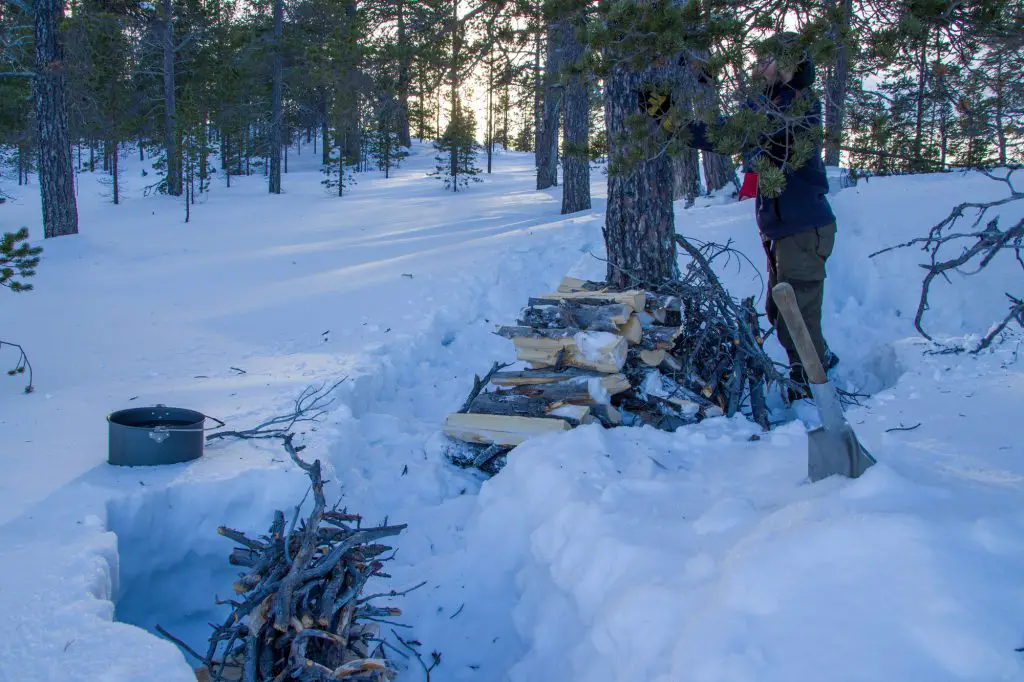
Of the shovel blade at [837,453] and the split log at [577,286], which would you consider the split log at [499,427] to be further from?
the shovel blade at [837,453]

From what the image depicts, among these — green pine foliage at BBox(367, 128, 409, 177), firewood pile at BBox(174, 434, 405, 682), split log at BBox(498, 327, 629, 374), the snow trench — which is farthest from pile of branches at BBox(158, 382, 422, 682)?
green pine foliage at BBox(367, 128, 409, 177)

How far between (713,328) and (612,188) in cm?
127

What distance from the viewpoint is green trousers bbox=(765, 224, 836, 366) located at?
4.25m

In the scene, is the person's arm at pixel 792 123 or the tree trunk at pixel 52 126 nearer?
the person's arm at pixel 792 123

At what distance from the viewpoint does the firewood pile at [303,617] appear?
2.18 metres

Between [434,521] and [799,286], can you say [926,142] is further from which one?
[434,521]

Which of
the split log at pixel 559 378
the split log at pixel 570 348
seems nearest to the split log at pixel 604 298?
the split log at pixel 570 348

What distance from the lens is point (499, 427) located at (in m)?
3.83

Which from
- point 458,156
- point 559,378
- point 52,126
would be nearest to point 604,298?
point 559,378

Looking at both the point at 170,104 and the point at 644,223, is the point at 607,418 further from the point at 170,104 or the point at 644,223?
the point at 170,104

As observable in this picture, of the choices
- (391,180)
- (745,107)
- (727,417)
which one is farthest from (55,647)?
(391,180)

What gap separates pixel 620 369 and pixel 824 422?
6.05ft

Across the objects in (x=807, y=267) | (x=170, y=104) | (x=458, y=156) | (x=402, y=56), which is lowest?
(x=807, y=267)

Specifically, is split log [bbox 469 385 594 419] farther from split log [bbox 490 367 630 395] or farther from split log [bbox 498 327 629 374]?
split log [bbox 498 327 629 374]
